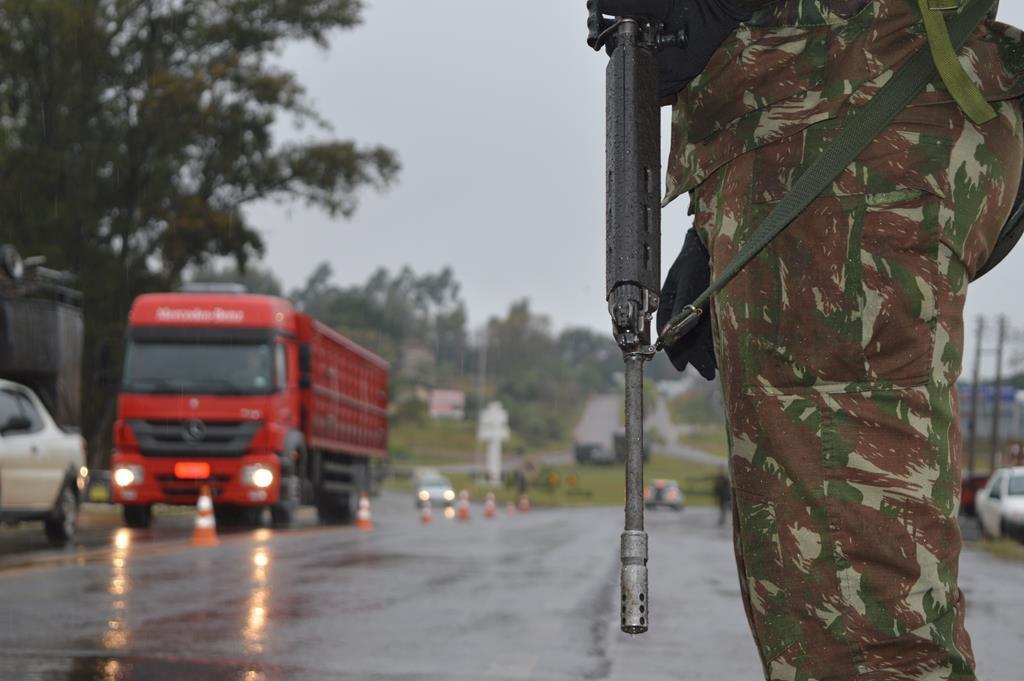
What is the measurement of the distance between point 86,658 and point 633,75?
11.8 feet

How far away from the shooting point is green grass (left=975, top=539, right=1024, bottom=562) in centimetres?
→ 1902

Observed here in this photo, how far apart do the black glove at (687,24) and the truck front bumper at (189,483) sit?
58.2 ft

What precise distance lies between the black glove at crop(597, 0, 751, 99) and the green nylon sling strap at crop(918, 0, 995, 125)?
34 cm

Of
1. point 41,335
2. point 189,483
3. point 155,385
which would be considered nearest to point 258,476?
point 189,483

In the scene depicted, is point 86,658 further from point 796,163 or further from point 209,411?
point 209,411

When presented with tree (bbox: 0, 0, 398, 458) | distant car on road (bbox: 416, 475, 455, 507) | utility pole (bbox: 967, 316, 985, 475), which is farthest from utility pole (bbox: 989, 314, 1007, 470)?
tree (bbox: 0, 0, 398, 458)

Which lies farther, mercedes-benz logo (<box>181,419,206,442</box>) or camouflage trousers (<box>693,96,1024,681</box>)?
mercedes-benz logo (<box>181,419,206,442</box>)

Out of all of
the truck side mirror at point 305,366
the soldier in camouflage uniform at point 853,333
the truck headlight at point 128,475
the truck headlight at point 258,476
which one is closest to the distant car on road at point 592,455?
the truck side mirror at point 305,366

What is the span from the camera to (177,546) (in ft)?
48.8

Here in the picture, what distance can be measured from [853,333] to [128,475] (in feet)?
61.6

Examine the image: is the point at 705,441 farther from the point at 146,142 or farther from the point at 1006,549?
the point at 1006,549

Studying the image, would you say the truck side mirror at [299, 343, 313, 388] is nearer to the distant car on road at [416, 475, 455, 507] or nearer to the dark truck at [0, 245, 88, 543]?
the dark truck at [0, 245, 88, 543]

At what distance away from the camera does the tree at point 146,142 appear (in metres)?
31.4

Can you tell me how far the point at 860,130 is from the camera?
2410 mm
